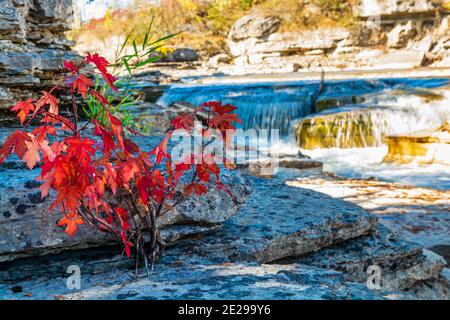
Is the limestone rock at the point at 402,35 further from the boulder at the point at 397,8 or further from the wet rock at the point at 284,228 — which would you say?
the wet rock at the point at 284,228

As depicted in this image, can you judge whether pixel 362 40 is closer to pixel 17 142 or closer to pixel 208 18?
pixel 208 18

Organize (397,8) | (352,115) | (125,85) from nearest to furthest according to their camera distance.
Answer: (125,85)
(352,115)
(397,8)

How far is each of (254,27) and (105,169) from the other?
25344 millimetres

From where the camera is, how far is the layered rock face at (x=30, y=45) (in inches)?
131

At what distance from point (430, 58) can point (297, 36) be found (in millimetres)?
6720

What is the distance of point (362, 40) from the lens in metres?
24.4

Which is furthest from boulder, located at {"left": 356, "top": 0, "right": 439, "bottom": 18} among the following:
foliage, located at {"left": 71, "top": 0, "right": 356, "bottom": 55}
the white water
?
the white water

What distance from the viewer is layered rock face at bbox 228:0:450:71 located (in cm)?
2325

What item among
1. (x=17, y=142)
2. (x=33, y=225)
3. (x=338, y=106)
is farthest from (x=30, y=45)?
(x=338, y=106)

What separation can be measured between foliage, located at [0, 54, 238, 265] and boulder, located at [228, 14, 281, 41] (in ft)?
80.2

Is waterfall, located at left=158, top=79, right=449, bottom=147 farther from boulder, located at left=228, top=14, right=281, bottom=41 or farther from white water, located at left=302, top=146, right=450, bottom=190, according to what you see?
boulder, located at left=228, top=14, right=281, bottom=41

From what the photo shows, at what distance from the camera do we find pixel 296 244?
8.02 ft

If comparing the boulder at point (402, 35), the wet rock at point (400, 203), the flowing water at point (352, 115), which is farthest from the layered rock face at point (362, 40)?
the wet rock at point (400, 203)

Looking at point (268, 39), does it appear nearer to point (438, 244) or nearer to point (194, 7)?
point (194, 7)
